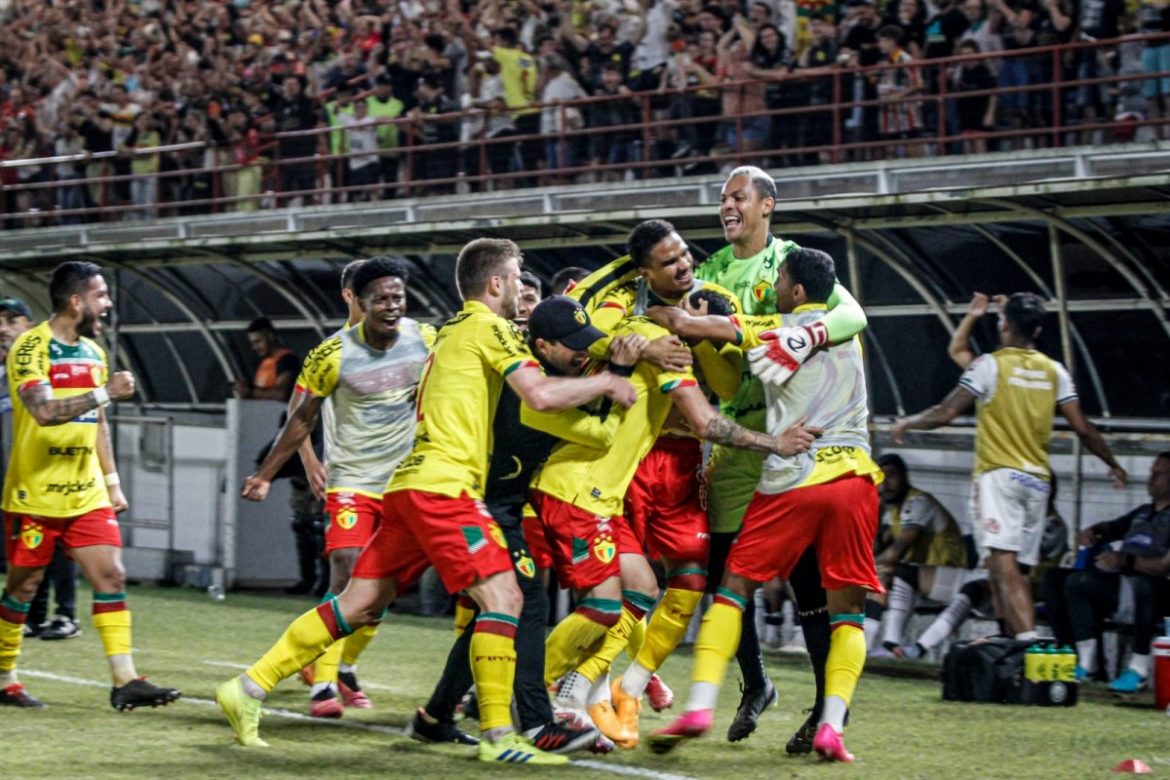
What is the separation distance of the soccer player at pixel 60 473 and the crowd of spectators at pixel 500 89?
6573mm

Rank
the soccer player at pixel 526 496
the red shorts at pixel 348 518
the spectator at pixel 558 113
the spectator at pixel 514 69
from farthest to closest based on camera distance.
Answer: the spectator at pixel 514 69, the spectator at pixel 558 113, the red shorts at pixel 348 518, the soccer player at pixel 526 496

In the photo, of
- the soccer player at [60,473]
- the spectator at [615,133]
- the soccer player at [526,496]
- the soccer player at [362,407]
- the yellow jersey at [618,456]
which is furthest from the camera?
the spectator at [615,133]

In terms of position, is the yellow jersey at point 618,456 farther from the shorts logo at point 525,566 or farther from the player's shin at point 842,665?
the player's shin at point 842,665

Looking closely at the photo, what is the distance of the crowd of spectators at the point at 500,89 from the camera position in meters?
13.1

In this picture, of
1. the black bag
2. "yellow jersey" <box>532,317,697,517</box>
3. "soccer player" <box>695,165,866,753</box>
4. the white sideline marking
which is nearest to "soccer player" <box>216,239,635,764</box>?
the white sideline marking

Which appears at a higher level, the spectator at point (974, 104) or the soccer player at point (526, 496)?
the spectator at point (974, 104)

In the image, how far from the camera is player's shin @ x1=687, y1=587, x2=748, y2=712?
6953 mm

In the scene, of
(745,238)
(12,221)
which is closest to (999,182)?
(745,238)

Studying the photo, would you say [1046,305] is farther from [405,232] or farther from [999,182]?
[405,232]

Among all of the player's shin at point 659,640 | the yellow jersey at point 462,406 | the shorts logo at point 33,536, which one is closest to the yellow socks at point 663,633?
the player's shin at point 659,640

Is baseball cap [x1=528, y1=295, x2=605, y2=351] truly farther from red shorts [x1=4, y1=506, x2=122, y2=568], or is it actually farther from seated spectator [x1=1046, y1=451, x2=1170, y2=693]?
seated spectator [x1=1046, y1=451, x2=1170, y2=693]

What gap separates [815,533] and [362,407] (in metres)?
2.81

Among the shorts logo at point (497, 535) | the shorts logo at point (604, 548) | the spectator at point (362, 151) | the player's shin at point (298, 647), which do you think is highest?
the spectator at point (362, 151)

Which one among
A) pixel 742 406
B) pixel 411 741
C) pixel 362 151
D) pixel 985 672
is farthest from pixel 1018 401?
pixel 362 151
